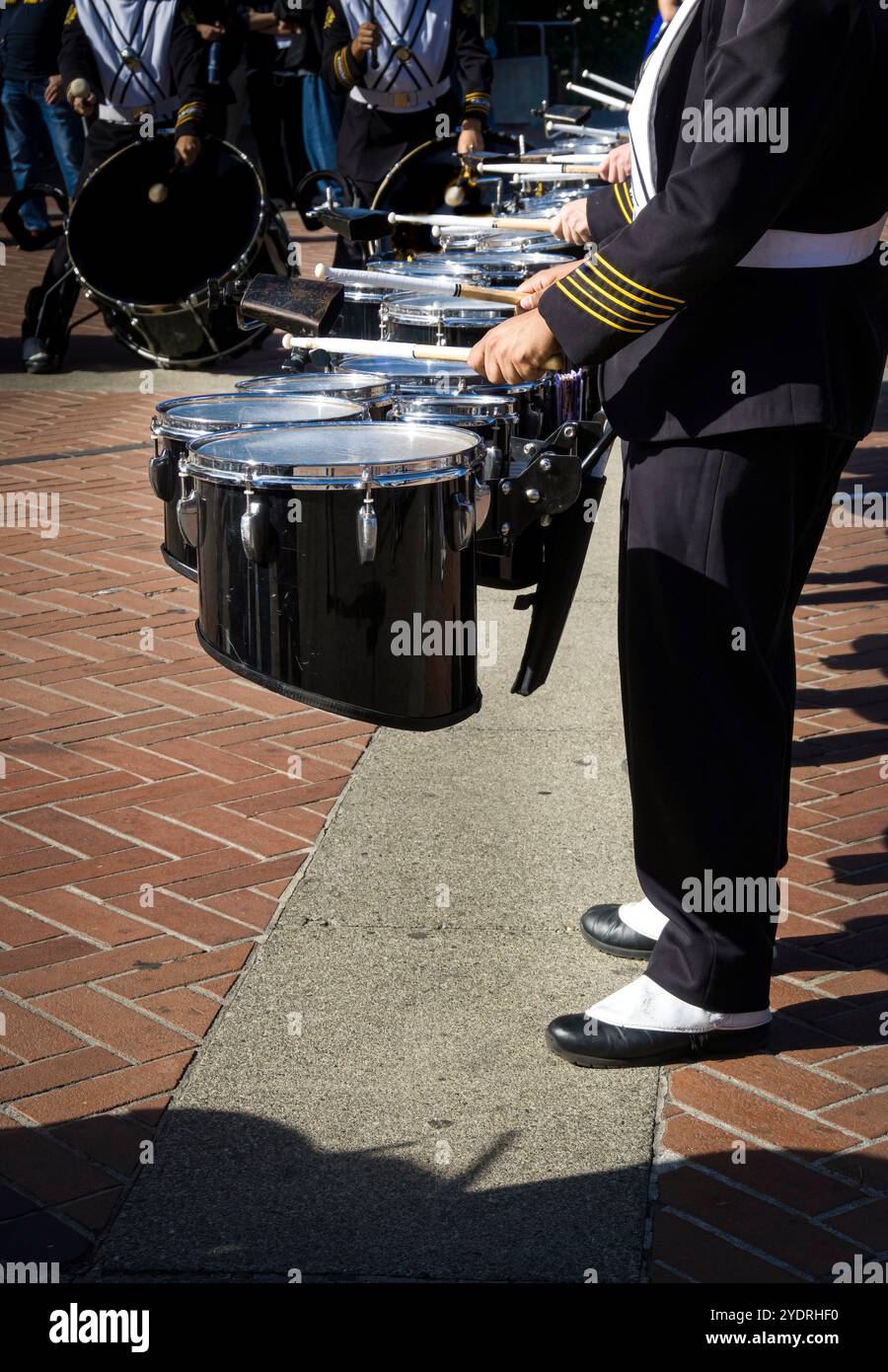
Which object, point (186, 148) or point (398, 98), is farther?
point (186, 148)

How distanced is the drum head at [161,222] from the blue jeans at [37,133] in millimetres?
3226

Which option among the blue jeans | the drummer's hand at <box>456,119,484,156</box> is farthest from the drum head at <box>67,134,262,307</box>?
the blue jeans

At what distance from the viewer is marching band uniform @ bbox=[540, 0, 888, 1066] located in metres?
2.09

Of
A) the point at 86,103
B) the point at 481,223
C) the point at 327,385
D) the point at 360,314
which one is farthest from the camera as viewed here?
the point at 86,103

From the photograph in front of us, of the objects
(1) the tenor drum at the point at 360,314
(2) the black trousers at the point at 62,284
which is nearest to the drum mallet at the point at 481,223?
(1) the tenor drum at the point at 360,314

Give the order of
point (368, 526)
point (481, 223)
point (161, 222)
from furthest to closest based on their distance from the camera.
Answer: point (161, 222) → point (481, 223) → point (368, 526)

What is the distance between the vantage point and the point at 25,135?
11523 millimetres

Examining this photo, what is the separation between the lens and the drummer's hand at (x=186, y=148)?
7.59 metres

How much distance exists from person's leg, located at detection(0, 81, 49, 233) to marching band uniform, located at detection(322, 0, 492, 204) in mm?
4949

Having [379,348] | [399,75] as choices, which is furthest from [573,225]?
[399,75]

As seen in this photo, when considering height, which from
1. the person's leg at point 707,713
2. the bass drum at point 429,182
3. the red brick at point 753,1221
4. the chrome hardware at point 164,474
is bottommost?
the red brick at point 753,1221

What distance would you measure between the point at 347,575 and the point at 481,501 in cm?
33

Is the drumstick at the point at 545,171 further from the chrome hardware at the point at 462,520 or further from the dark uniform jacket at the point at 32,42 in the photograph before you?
the dark uniform jacket at the point at 32,42

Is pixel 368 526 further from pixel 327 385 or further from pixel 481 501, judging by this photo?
pixel 327 385
